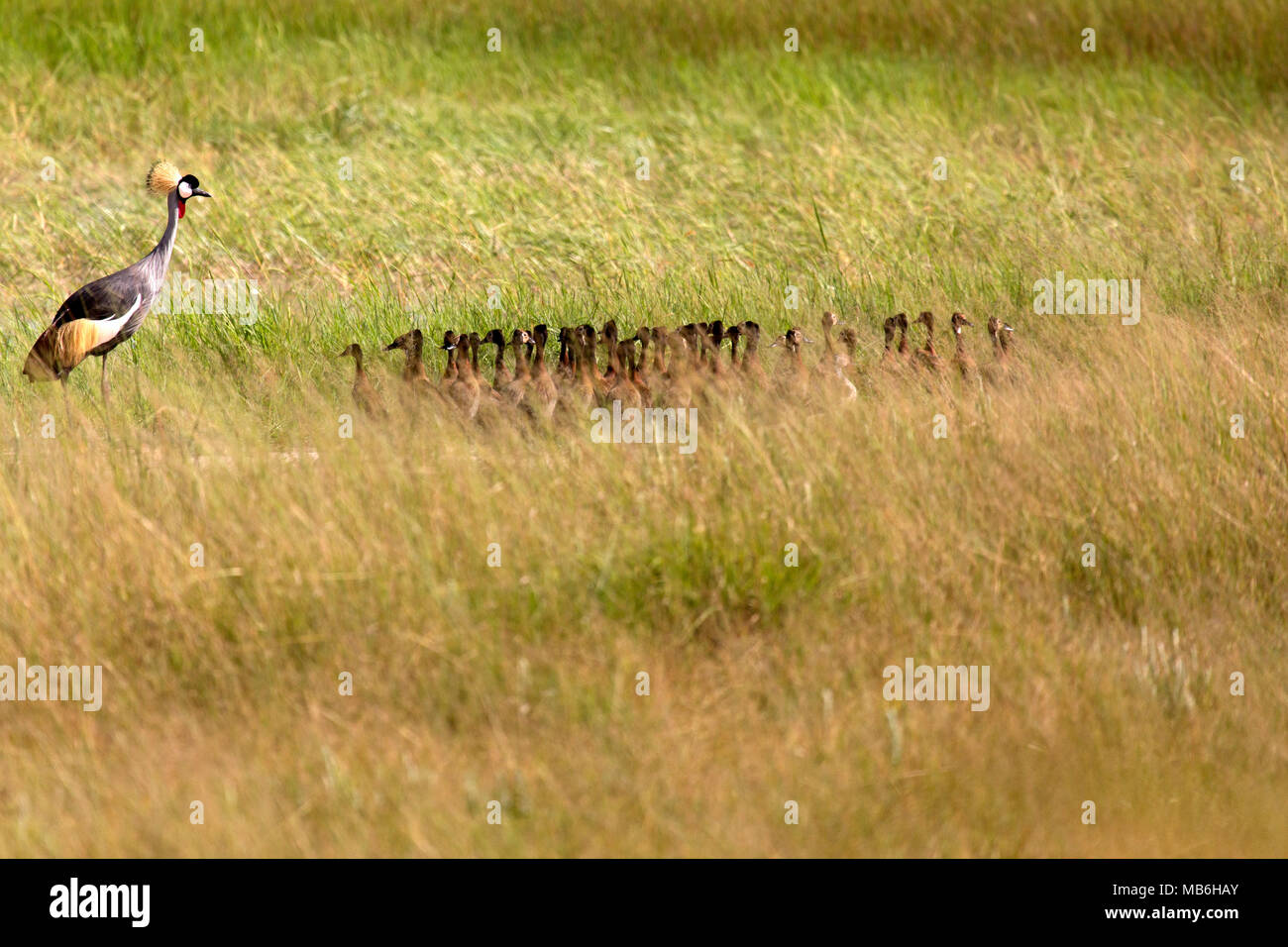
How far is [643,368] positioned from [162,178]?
3002mm

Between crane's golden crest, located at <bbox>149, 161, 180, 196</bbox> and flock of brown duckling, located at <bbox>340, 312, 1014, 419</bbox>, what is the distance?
1618 millimetres

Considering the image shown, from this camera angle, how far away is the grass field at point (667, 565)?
13.6ft

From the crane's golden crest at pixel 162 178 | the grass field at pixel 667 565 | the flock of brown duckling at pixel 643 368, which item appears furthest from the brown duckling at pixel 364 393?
the crane's golden crest at pixel 162 178

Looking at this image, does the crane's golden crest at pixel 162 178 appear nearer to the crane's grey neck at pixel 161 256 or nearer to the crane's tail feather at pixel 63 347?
the crane's grey neck at pixel 161 256

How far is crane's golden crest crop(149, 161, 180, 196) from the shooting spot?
7926 millimetres

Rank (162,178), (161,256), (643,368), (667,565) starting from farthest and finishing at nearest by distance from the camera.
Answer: (162,178)
(161,256)
(643,368)
(667,565)

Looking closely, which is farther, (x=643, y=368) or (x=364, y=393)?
(x=643, y=368)

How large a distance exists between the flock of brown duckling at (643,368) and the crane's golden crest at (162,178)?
1.62m

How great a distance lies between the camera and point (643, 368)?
7195 millimetres

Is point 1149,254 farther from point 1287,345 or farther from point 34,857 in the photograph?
point 34,857

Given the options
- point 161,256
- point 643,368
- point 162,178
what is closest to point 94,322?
point 161,256

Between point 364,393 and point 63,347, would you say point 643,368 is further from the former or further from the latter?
point 63,347

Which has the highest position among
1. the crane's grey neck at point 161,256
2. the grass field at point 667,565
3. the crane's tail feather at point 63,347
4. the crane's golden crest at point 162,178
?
the crane's golden crest at point 162,178

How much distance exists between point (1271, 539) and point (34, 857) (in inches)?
173
